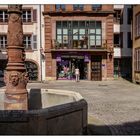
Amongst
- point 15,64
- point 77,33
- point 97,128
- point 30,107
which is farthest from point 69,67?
point 15,64

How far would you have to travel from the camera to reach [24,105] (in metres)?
9.23

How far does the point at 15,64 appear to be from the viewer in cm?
905

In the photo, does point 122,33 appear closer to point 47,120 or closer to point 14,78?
point 14,78

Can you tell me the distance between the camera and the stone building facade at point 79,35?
34.2 m

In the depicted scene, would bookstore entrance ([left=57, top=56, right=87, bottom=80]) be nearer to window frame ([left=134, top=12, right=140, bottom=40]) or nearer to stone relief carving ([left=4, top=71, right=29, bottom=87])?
window frame ([left=134, top=12, right=140, bottom=40])

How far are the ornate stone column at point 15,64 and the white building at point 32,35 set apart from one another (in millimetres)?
25575

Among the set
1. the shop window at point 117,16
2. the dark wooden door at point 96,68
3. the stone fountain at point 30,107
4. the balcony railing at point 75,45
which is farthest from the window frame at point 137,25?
the stone fountain at point 30,107

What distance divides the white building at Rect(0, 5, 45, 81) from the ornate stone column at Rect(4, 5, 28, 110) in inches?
1007

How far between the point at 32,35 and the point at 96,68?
7.72 metres

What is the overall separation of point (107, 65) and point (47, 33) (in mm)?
7253

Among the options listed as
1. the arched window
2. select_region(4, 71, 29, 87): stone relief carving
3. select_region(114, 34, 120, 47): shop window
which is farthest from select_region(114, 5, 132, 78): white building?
select_region(4, 71, 29, 87): stone relief carving

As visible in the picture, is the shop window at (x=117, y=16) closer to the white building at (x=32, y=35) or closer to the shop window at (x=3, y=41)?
the white building at (x=32, y=35)
